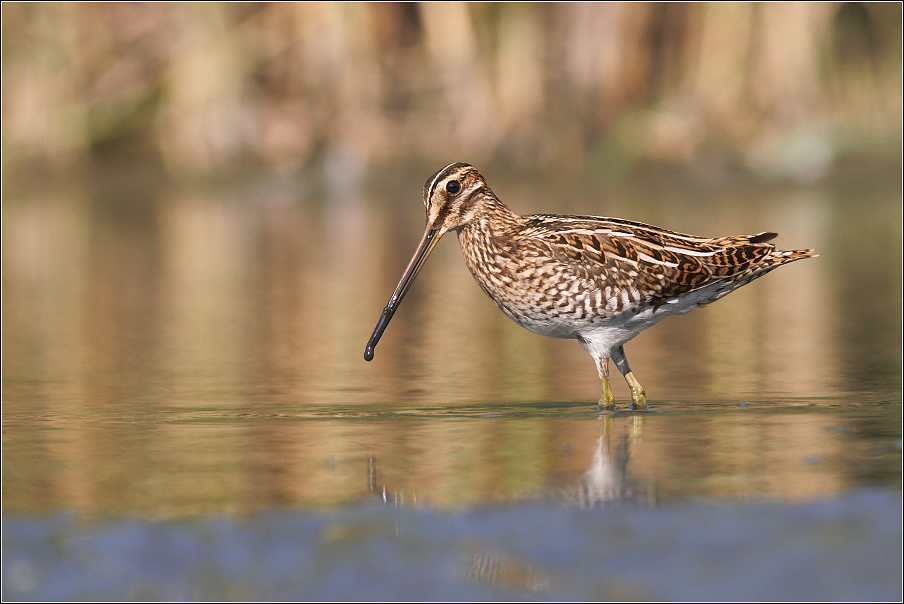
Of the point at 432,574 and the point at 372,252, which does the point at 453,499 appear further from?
the point at 372,252

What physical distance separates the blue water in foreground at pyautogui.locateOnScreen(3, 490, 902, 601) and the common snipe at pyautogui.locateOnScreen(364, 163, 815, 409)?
1.80m

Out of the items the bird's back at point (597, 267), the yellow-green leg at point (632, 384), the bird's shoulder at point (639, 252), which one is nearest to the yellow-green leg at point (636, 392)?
the yellow-green leg at point (632, 384)

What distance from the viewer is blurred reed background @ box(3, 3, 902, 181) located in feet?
47.6

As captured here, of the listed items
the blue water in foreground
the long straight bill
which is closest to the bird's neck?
the long straight bill

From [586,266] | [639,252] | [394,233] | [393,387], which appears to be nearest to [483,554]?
[586,266]

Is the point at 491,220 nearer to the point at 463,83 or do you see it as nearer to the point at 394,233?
the point at 394,233

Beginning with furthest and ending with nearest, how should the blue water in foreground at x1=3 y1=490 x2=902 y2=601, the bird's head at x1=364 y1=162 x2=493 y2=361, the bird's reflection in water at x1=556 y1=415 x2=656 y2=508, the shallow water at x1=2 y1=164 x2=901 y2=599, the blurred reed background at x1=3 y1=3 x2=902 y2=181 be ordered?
the blurred reed background at x1=3 y1=3 x2=902 y2=181 < the bird's head at x1=364 y1=162 x2=493 y2=361 < the shallow water at x1=2 y1=164 x2=901 y2=599 < the bird's reflection in water at x1=556 y1=415 x2=656 y2=508 < the blue water in foreground at x1=3 y1=490 x2=902 y2=601

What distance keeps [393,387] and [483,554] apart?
2.61m

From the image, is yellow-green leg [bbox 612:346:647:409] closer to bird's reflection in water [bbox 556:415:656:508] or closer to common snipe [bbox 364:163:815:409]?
common snipe [bbox 364:163:815:409]

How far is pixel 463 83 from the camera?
47.8ft

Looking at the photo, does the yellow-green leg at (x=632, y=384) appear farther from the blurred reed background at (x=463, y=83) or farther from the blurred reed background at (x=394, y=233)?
the blurred reed background at (x=463, y=83)

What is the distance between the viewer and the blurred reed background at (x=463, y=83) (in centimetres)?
1452

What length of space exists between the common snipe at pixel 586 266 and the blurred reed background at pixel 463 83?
26.7ft

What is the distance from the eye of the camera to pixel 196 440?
18.0 ft
